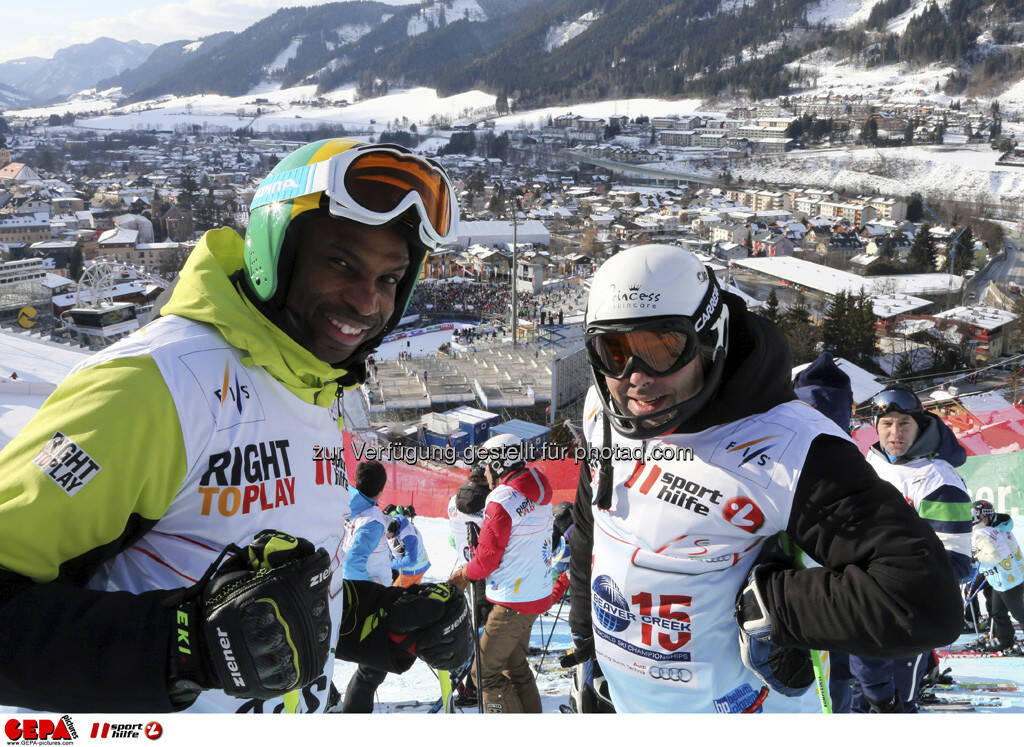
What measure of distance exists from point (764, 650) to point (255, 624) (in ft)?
3.40

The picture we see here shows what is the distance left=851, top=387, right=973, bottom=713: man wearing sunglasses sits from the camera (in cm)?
262

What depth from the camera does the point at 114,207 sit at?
61969 millimetres

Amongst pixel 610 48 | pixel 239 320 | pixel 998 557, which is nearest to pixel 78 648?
pixel 239 320

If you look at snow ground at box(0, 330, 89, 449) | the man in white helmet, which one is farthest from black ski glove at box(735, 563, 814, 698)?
snow ground at box(0, 330, 89, 449)

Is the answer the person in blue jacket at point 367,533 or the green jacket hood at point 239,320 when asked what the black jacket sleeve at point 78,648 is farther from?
the person in blue jacket at point 367,533

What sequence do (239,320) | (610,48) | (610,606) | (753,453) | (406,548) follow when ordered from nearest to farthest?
(239,320)
(753,453)
(610,606)
(406,548)
(610,48)

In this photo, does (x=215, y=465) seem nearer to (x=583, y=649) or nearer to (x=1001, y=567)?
(x=583, y=649)

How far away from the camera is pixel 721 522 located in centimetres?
149

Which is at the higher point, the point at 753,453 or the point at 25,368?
the point at 753,453

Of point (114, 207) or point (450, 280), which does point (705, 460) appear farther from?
point (114, 207)

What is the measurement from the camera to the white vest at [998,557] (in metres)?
3.87

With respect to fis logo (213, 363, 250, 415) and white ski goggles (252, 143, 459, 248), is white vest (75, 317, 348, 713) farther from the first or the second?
white ski goggles (252, 143, 459, 248)
